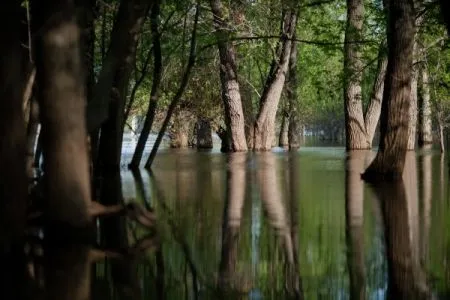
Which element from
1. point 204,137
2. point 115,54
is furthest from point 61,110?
point 204,137

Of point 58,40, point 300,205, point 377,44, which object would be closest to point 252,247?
point 58,40

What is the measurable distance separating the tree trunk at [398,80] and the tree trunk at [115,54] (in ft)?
20.6

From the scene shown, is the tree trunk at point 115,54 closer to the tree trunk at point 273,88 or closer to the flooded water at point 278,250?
the flooded water at point 278,250

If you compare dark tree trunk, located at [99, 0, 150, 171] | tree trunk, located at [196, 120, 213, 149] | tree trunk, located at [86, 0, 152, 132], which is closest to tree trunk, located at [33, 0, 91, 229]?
tree trunk, located at [86, 0, 152, 132]

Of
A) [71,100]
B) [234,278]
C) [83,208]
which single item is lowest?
[234,278]

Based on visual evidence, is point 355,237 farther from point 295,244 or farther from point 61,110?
point 61,110

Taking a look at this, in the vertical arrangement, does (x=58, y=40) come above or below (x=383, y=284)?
above

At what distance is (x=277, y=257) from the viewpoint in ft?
23.7

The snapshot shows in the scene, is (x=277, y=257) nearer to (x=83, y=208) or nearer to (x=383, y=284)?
(x=383, y=284)

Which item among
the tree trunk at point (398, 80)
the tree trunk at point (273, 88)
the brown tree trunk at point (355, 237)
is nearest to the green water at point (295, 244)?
the brown tree trunk at point (355, 237)

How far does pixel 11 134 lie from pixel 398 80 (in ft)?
31.2

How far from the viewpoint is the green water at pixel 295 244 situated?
5863mm

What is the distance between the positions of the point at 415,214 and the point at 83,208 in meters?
5.07

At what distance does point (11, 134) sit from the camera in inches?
275
